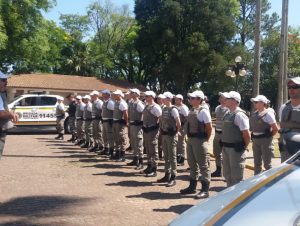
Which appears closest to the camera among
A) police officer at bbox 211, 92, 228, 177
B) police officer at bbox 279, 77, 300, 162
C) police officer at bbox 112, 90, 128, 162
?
police officer at bbox 279, 77, 300, 162

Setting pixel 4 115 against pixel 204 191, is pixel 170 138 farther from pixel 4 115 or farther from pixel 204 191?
pixel 4 115

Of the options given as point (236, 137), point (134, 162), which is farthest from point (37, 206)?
point (134, 162)

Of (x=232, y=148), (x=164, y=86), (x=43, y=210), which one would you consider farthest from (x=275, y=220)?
(x=164, y=86)

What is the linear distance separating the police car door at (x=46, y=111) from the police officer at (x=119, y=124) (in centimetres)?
930

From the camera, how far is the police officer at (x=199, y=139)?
8312 mm

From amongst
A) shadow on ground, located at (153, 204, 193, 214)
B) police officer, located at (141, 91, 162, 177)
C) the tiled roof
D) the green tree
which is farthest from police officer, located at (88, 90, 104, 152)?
the green tree

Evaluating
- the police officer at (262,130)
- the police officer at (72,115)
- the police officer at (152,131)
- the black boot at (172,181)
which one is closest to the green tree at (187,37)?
the police officer at (72,115)

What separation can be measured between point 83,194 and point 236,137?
3007mm

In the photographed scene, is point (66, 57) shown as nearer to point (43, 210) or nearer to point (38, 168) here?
point (38, 168)

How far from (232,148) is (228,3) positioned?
1677 inches

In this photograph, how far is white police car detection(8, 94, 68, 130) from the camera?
21.8 m

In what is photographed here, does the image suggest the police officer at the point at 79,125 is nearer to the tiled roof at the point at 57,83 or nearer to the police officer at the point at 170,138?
the police officer at the point at 170,138

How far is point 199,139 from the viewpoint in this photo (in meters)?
8.32

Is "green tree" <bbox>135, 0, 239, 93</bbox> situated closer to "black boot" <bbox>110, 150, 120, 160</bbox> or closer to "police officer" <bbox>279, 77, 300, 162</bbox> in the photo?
"black boot" <bbox>110, 150, 120, 160</bbox>
